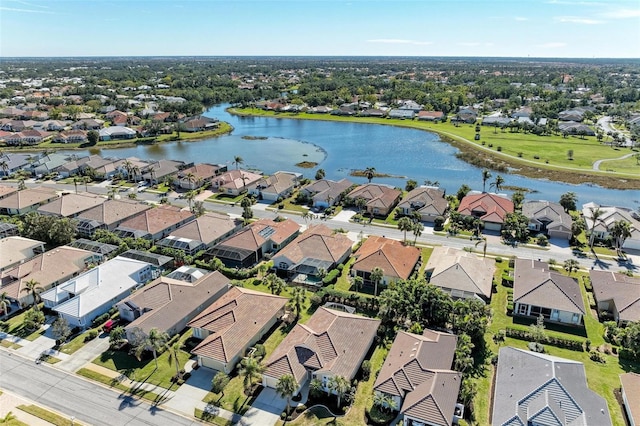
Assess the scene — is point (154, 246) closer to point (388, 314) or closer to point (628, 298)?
point (388, 314)

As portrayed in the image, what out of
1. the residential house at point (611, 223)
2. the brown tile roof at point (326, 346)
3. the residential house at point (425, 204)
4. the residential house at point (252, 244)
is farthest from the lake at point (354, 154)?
the brown tile roof at point (326, 346)

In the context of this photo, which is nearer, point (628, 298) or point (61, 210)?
point (628, 298)

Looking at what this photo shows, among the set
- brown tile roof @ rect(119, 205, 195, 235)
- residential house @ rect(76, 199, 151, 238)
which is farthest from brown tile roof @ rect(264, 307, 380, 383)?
residential house @ rect(76, 199, 151, 238)

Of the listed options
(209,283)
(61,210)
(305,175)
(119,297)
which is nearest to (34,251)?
(61,210)

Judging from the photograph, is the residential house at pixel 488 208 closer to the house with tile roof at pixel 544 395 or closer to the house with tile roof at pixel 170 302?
the house with tile roof at pixel 544 395

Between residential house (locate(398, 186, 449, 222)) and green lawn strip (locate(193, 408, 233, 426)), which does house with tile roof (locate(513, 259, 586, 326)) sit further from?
green lawn strip (locate(193, 408, 233, 426))

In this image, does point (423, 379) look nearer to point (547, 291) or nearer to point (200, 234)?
point (547, 291)
